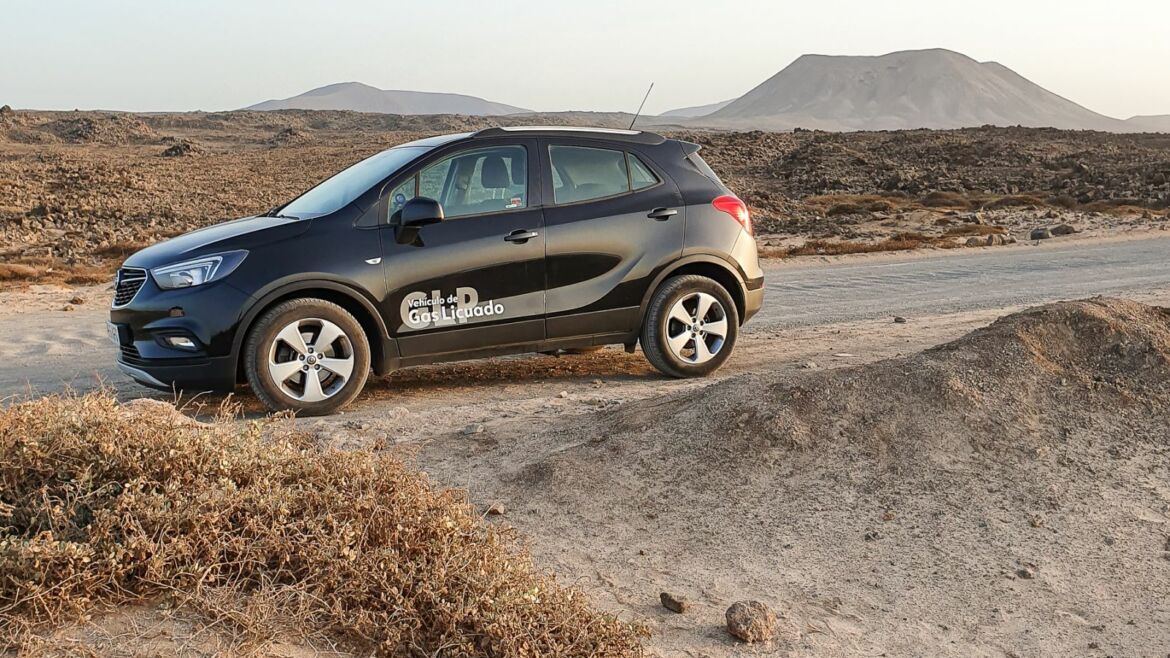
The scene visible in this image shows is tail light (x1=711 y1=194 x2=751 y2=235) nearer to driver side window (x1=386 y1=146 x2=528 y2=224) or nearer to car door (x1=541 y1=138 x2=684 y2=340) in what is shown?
car door (x1=541 y1=138 x2=684 y2=340)

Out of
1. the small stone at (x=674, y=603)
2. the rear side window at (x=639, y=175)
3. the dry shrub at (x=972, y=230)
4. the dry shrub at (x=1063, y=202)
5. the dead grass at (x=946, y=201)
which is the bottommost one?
the small stone at (x=674, y=603)

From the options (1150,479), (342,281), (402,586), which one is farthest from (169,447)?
(1150,479)

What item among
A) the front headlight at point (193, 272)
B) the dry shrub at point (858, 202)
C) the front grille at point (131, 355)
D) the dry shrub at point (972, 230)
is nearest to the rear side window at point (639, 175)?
the front headlight at point (193, 272)

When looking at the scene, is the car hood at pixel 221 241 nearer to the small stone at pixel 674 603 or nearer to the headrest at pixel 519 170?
the headrest at pixel 519 170

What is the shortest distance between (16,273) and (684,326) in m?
10.1

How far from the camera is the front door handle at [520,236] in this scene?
24.8ft

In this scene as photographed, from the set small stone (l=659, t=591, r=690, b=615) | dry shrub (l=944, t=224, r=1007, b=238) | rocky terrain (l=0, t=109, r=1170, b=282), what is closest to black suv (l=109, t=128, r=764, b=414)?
small stone (l=659, t=591, r=690, b=615)

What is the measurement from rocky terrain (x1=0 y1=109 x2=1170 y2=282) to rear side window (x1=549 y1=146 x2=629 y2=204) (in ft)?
29.8

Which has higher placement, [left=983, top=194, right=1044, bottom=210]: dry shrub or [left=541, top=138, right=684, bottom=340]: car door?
[left=541, top=138, right=684, bottom=340]: car door

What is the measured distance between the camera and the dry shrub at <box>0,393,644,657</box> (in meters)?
3.22

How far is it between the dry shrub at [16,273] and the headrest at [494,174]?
9.25 m

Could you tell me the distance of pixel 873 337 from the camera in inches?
399

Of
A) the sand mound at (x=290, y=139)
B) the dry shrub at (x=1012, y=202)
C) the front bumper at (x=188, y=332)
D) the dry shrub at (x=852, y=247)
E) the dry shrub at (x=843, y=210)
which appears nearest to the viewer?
the front bumper at (x=188, y=332)

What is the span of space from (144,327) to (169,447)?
12.0ft
